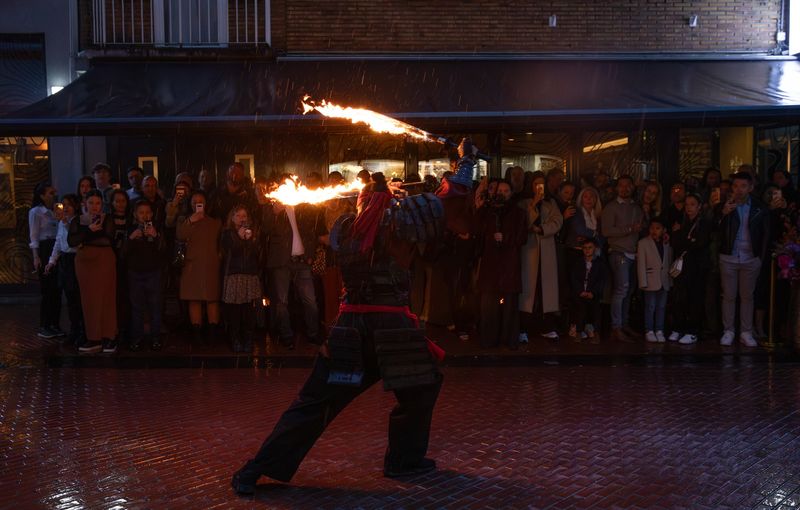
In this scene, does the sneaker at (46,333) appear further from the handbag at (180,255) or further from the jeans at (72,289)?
the handbag at (180,255)

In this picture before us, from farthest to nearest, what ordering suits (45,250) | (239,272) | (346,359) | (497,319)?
(45,250) < (497,319) < (239,272) < (346,359)

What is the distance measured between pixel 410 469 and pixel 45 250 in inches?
309

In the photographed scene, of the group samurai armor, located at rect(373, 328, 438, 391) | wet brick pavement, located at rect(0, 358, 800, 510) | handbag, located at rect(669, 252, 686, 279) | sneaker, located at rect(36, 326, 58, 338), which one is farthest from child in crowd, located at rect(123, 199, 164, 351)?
handbag, located at rect(669, 252, 686, 279)

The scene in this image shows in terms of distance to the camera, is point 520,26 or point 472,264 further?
point 520,26

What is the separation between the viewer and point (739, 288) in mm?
10070

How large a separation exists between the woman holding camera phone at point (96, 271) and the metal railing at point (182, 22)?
527cm

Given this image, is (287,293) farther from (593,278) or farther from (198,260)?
(593,278)

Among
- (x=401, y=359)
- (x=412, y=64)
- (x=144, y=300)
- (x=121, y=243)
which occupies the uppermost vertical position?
(x=412, y=64)

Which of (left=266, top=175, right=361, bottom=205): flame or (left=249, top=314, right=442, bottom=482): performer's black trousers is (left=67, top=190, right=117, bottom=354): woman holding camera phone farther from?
(left=249, top=314, right=442, bottom=482): performer's black trousers

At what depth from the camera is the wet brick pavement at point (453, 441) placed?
16.7 ft

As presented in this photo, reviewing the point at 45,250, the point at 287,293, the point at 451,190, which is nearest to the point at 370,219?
the point at 451,190

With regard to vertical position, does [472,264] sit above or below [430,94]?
below

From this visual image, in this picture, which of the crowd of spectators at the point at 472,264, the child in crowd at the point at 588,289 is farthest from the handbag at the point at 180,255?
the child in crowd at the point at 588,289

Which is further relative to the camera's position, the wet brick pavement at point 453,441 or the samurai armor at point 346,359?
the wet brick pavement at point 453,441
